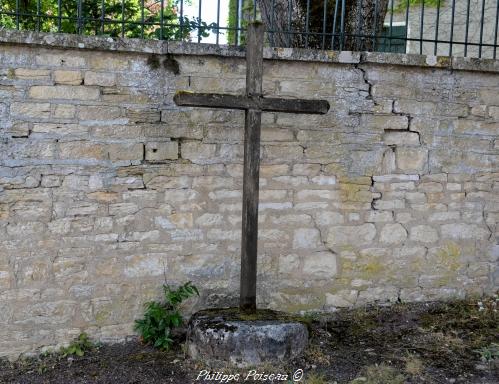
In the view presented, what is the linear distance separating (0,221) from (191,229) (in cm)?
132

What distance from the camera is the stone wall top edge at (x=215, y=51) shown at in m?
3.69

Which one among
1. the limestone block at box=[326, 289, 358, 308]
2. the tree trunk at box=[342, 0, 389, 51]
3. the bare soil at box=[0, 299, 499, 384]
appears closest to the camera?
the bare soil at box=[0, 299, 499, 384]

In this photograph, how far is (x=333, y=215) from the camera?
4.32 meters

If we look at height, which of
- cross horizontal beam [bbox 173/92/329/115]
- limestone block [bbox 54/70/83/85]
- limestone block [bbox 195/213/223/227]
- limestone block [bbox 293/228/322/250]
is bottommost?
limestone block [bbox 293/228/322/250]

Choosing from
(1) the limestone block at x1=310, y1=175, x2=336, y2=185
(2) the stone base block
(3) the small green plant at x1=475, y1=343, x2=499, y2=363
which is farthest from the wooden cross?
(3) the small green plant at x1=475, y1=343, x2=499, y2=363

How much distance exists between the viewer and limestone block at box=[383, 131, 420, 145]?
4.38 metres

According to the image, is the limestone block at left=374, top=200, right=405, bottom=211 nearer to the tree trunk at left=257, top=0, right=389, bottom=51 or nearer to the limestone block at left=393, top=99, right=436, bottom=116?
the limestone block at left=393, top=99, right=436, bottom=116

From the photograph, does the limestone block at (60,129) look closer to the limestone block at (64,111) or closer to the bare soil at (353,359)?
the limestone block at (64,111)

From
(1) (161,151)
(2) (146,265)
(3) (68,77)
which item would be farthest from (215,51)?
(2) (146,265)

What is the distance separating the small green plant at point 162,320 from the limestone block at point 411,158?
191cm

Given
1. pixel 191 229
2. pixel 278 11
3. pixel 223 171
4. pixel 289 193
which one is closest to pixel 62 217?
pixel 191 229

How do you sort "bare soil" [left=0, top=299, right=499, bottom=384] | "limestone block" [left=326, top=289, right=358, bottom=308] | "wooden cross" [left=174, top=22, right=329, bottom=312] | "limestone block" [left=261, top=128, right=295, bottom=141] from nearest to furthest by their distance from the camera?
"bare soil" [left=0, top=299, right=499, bottom=384], "wooden cross" [left=174, top=22, right=329, bottom=312], "limestone block" [left=261, top=128, right=295, bottom=141], "limestone block" [left=326, top=289, right=358, bottom=308]

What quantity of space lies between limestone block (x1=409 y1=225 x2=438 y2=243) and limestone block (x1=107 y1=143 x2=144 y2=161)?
2.25m

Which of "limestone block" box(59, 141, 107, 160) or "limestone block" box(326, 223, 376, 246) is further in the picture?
"limestone block" box(326, 223, 376, 246)
